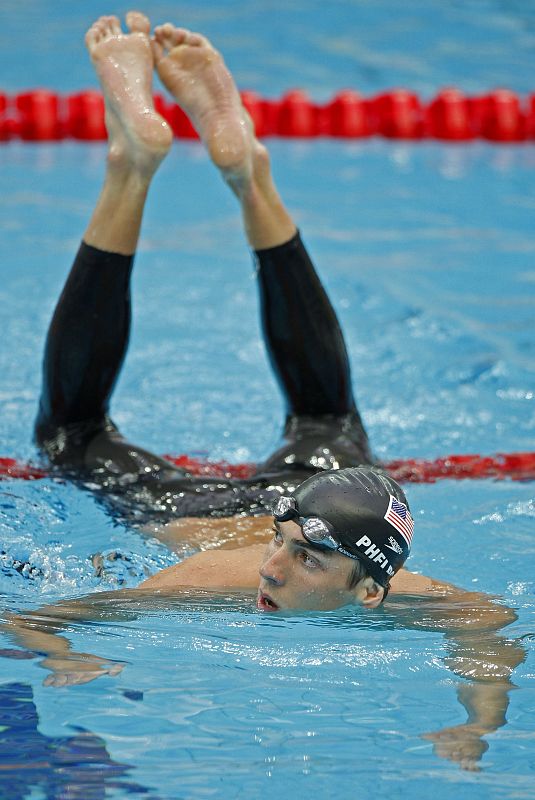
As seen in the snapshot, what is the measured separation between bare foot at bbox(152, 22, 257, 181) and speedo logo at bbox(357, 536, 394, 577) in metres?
1.32

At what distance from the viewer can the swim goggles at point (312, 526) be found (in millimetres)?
2740

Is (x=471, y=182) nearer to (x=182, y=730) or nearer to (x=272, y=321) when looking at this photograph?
(x=272, y=321)

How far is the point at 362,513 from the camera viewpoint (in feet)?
9.28

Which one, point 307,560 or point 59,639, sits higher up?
point 307,560

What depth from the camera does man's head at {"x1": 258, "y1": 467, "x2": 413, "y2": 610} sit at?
2.75m

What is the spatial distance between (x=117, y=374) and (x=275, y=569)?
1.15 metres

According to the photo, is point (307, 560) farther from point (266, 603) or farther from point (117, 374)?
point (117, 374)

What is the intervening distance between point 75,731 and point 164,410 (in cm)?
256

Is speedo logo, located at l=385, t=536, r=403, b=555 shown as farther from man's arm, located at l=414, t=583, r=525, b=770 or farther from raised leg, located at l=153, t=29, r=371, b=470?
raised leg, located at l=153, t=29, r=371, b=470

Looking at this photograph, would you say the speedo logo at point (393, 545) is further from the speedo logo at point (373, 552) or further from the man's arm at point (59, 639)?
the man's arm at point (59, 639)

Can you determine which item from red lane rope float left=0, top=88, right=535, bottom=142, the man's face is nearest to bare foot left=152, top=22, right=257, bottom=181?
the man's face

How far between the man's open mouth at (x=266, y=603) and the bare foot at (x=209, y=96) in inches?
55.4

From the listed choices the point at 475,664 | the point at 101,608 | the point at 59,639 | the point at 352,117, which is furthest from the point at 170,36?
the point at 352,117

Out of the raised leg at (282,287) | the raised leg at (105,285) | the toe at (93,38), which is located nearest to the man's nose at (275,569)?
the raised leg at (282,287)
